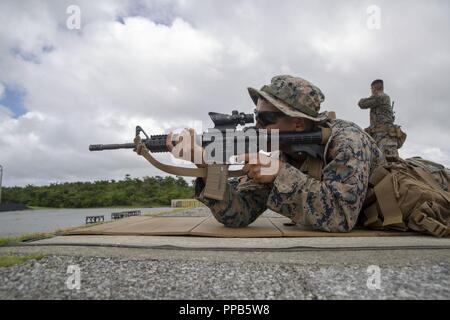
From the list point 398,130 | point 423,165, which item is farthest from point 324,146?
point 398,130

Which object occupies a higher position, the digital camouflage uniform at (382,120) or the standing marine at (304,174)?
the digital camouflage uniform at (382,120)

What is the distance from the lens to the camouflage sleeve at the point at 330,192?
2.55 metres

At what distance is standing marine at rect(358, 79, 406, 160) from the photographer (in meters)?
6.57

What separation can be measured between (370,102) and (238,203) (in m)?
5.06

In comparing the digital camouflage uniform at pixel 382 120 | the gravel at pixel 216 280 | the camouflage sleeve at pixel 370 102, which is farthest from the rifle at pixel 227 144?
the camouflage sleeve at pixel 370 102

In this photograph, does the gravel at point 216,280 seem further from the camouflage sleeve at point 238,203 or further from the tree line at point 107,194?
the tree line at point 107,194

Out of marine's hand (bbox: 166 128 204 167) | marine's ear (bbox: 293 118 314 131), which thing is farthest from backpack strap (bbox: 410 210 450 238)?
marine's hand (bbox: 166 128 204 167)

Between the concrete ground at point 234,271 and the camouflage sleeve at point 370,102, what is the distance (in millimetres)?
5398

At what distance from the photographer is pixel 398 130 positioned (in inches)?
258

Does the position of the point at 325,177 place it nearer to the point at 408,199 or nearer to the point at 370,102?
the point at 408,199

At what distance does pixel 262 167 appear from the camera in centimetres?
278
